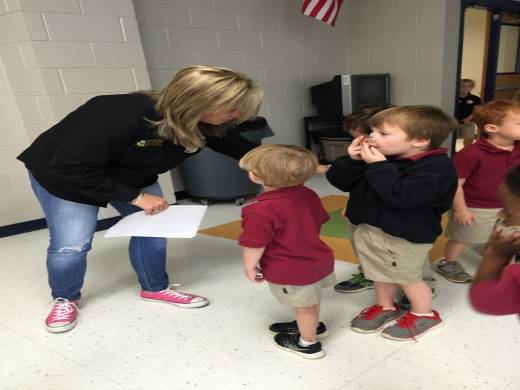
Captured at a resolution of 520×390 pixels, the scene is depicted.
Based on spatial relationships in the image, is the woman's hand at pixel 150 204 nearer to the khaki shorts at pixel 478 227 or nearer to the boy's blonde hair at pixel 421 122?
the boy's blonde hair at pixel 421 122

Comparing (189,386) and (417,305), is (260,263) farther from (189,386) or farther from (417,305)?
(417,305)

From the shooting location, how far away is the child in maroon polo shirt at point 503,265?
695 millimetres

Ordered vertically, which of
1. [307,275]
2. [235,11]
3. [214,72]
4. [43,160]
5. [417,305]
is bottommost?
[417,305]

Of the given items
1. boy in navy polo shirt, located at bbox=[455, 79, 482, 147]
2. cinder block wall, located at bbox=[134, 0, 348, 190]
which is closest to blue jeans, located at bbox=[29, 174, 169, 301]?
cinder block wall, located at bbox=[134, 0, 348, 190]

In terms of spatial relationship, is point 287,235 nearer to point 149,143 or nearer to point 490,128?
point 149,143

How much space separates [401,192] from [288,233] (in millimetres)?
368

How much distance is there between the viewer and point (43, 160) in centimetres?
150

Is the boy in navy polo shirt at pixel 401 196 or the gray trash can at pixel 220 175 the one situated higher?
the boy in navy polo shirt at pixel 401 196

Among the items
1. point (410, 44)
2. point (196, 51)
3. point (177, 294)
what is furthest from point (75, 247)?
point (410, 44)

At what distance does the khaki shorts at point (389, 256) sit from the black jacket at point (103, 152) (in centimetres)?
81

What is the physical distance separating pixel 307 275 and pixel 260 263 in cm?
17

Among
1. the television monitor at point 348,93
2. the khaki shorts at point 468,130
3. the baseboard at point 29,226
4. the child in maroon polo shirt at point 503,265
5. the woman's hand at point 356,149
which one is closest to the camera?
the child in maroon polo shirt at point 503,265

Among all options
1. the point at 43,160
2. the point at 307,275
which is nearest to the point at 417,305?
the point at 307,275

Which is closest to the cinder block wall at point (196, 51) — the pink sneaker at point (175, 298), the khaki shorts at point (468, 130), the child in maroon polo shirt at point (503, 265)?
the khaki shorts at point (468, 130)
